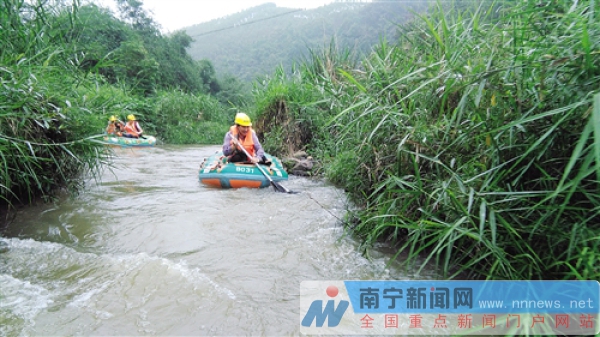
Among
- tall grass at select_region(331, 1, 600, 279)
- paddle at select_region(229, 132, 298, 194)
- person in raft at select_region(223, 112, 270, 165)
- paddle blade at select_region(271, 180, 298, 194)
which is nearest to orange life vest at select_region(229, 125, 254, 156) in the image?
person in raft at select_region(223, 112, 270, 165)

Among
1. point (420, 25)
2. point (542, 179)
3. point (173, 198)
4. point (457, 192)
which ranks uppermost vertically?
point (420, 25)

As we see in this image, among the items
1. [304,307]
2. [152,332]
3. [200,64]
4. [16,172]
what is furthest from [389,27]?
[200,64]

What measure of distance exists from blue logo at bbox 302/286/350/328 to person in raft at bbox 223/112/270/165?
414 centimetres

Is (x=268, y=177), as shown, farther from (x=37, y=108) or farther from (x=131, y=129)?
(x=131, y=129)

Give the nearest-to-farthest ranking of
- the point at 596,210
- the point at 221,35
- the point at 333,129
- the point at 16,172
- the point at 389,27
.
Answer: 1. the point at 596,210
2. the point at 16,172
3. the point at 389,27
4. the point at 333,129
5. the point at 221,35

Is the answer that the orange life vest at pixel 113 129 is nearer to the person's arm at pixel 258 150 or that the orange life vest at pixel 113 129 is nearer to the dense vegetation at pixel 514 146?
the person's arm at pixel 258 150

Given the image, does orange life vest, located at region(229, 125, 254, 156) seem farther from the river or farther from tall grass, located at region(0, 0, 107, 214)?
tall grass, located at region(0, 0, 107, 214)

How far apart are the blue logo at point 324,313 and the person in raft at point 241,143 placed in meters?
4.14

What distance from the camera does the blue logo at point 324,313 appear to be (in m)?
1.96

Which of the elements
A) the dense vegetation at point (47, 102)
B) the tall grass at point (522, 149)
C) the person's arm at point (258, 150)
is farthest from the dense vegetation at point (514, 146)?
the person's arm at point (258, 150)

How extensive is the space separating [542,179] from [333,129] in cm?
445

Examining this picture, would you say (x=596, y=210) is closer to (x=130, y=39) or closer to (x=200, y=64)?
(x=130, y=39)

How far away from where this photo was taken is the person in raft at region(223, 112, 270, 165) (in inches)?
243

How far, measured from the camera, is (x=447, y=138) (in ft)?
7.41
